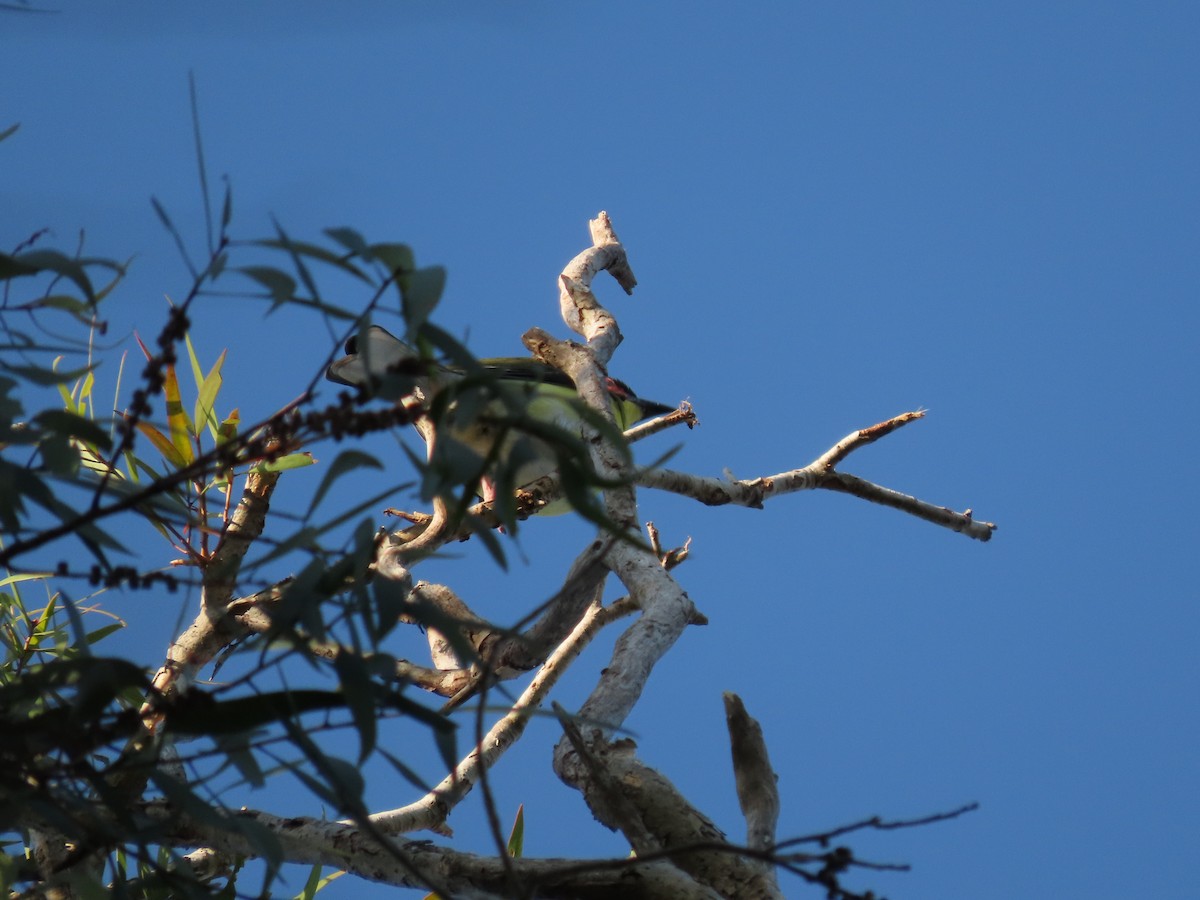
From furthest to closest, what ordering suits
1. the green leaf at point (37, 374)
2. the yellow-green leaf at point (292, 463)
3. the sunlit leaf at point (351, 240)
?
the yellow-green leaf at point (292, 463) → the green leaf at point (37, 374) → the sunlit leaf at point (351, 240)

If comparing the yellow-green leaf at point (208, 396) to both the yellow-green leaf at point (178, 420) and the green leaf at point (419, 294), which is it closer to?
the yellow-green leaf at point (178, 420)

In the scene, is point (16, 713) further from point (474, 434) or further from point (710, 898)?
point (474, 434)

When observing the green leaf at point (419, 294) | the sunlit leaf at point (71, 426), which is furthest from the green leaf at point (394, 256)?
the sunlit leaf at point (71, 426)

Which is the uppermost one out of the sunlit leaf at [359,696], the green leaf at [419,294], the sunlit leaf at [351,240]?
the sunlit leaf at [351,240]

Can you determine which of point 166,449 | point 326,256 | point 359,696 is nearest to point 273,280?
point 326,256

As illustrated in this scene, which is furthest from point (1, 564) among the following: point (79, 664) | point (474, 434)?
point (474, 434)

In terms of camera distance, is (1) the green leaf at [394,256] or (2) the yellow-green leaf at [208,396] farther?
(2) the yellow-green leaf at [208,396]

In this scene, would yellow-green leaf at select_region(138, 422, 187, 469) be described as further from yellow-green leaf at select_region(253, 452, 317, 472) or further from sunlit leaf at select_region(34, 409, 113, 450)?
sunlit leaf at select_region(34, 409, 113, 450)

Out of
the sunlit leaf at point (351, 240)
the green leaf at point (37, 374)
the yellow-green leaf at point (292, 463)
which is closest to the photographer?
the sunlit leaf at point (351, 240)

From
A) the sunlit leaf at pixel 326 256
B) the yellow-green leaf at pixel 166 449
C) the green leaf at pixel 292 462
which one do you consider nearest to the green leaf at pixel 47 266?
the sunlit leaf at pixel 326 256

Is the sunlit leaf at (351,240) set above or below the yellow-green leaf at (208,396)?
below

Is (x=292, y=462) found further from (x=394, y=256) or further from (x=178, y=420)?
(x=394, y=256)

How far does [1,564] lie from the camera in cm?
66

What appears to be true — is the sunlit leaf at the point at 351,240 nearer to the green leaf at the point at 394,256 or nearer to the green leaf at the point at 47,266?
the green leaf at the point at 394,256
